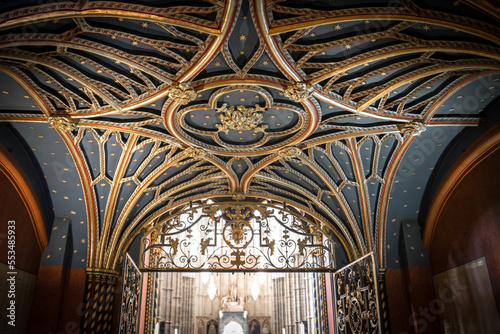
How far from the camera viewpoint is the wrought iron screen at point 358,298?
835cm

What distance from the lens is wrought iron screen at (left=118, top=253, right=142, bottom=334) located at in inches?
362

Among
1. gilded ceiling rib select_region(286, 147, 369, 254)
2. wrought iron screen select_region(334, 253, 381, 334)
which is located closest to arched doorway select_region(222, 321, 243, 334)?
wrought iron screen select_region(334, 253, 381, 334)

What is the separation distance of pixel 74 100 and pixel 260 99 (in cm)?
327

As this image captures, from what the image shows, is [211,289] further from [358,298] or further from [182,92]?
[182,92]

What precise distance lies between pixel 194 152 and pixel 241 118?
67.3 inches

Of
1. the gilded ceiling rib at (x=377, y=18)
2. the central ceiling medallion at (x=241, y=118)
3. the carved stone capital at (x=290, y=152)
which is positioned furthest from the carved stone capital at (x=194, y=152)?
the gilded ceiling rib at (x=377, y=18)

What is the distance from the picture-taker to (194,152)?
28.7 feet

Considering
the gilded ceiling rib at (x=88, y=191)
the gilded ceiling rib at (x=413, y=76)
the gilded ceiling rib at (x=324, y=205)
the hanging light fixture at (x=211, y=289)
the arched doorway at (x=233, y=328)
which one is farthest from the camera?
the hanging light fixture at (x=211, y=289)

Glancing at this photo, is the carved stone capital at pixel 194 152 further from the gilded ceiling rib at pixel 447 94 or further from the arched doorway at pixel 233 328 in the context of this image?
the arched doorway at pixel 233 328

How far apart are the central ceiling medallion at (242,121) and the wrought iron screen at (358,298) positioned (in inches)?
124

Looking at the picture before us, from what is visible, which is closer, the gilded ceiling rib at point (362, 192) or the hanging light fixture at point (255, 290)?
the gilded ceiling rib at point (362, 192)

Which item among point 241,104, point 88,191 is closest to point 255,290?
point 88,191

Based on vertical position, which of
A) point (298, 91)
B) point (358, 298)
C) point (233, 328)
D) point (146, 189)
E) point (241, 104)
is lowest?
point (233, 328)

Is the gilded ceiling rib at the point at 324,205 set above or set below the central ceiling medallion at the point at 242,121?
below
